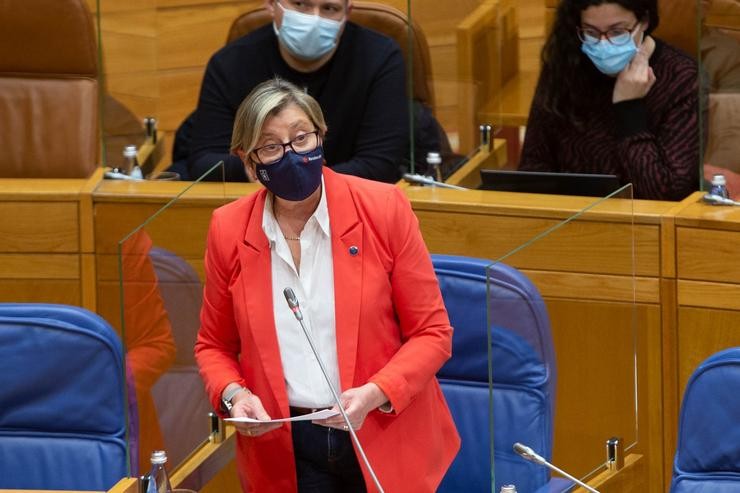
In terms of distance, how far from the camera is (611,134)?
1.98 m

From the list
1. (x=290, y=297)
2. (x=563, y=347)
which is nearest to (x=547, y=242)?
(x=563, y=347)

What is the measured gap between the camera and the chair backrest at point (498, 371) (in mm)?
1412

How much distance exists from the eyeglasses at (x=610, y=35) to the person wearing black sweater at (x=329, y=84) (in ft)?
0.80

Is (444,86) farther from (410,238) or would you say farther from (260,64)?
(410,238)

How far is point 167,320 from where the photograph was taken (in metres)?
1.60

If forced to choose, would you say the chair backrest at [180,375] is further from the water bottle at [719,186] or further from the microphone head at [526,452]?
the water bottle at [719,186]

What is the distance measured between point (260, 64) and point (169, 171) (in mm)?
230

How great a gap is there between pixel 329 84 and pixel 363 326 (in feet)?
2.31

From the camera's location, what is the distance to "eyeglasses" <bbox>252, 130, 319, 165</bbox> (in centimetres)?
142

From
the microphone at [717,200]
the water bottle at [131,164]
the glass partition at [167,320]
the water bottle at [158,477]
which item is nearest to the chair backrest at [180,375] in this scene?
the glass partition at [167,320]

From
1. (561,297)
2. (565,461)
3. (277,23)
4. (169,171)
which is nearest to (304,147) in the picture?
(561,297)

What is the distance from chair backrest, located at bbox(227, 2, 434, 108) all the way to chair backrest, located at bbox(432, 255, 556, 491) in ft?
1.68

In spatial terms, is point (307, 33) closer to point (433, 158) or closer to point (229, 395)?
point (433, 158)

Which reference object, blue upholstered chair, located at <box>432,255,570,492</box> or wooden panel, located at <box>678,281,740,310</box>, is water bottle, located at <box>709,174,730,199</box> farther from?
blue upholstered chair, located at <box>432,255,570,492</box>
